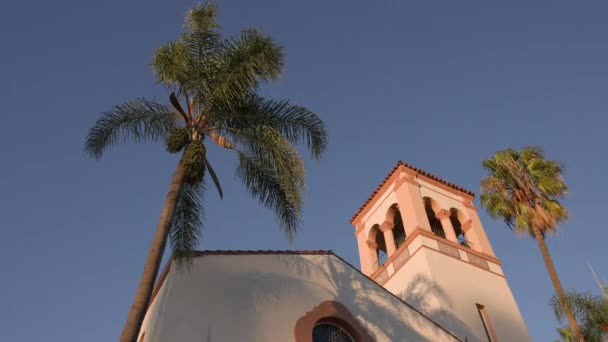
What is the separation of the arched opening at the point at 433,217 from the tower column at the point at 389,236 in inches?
72.7

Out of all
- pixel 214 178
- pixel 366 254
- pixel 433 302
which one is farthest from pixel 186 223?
pixel 366 254

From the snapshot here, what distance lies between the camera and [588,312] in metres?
15.9

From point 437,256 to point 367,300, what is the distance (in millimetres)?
7640

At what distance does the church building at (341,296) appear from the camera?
1155cm

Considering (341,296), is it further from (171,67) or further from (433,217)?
(433,217)

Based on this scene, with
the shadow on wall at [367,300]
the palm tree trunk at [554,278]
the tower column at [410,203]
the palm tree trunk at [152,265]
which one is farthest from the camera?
the tower column at [410,203]

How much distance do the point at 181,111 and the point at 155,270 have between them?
4080 mm

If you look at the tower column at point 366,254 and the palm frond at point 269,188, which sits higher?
the tower column at point 366,254

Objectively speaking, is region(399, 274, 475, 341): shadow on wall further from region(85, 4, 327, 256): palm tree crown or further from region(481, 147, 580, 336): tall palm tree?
region(85, 4, 327, 256): palm tree crown

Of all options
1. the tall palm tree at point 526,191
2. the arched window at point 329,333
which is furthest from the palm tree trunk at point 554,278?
the arched window at point 329,333

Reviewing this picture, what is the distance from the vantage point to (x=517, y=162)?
68.9 feet

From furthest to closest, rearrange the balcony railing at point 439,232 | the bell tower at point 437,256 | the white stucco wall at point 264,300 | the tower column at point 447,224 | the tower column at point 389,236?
1. the balcony railing at point 439,232
2. the tower column at point 389,236
3. the tower column at point 447,224
4. the bell tower at point 437,256
5. the white stucco wall at point 264,300

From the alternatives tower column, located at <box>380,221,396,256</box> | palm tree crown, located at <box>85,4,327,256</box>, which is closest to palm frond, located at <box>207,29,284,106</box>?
palm tree crown, located at <box>85,4,327,256</box>

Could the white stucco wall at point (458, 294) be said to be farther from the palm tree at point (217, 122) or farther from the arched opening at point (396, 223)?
the palm tree at point (217, 122)
